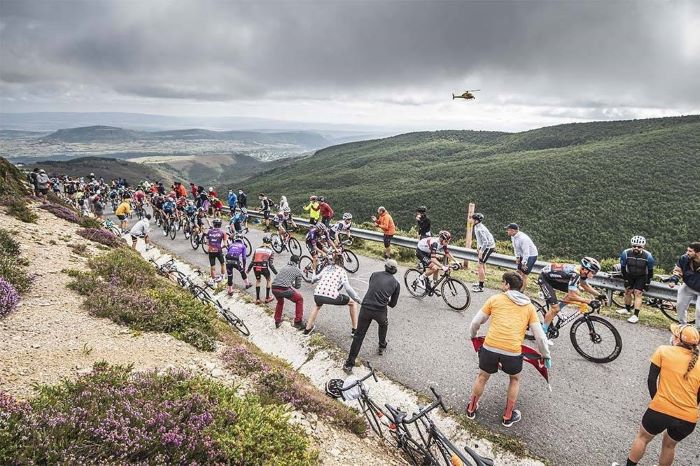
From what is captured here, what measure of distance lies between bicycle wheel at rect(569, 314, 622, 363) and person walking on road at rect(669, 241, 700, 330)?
83.4 inches

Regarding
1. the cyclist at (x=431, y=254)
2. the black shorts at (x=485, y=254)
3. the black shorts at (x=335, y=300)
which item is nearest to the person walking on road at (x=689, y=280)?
the black shorts at (x=485, y=254)

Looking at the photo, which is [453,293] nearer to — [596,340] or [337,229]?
[596,340]

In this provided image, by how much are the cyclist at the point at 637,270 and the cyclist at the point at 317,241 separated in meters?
8.55

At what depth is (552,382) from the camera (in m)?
6.84

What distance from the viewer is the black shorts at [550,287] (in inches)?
304

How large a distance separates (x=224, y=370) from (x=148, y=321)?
230 centimetres

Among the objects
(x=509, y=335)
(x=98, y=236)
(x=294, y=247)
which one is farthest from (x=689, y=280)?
(x=98, y=236)

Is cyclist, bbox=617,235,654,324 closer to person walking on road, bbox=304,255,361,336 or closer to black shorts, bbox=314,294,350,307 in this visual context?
person walking on road, bbox=304,255,361,336

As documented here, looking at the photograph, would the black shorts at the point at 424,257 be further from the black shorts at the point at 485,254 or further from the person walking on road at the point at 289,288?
the person walking on road at the point at 289,288

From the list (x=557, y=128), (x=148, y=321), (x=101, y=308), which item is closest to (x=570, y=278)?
(x=148, y=321)

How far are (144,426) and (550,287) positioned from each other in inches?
297

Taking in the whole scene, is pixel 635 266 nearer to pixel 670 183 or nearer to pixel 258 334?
pixel 258 334

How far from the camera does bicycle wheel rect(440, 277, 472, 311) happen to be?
10.2 m

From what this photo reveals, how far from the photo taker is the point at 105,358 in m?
6.18
